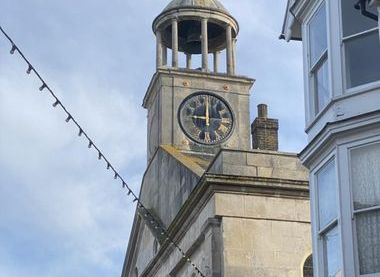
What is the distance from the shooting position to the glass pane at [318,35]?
1638 cm

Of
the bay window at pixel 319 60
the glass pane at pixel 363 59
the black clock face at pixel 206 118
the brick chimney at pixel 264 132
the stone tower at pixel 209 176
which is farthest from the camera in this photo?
the black clock face at pixel 206 118

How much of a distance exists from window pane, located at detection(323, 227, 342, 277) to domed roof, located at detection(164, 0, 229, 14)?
70.7ft

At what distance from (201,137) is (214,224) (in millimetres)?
9816

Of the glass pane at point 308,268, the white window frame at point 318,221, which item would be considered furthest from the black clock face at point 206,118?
the white window frame at point 318,221

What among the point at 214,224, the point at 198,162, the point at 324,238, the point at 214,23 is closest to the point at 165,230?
the point at 198,162

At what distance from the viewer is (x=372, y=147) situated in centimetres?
1465

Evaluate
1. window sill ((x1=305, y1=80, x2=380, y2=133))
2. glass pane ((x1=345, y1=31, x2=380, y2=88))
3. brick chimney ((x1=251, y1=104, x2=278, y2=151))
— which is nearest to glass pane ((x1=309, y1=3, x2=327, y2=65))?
glass pane ((x1=345, y1=31, x2=380, y2=88))

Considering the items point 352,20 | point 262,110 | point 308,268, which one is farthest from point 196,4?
point 352,20

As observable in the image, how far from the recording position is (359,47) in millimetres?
15359

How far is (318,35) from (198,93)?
1875 centimetres

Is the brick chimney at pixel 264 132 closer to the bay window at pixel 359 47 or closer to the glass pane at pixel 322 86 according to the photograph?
the glass pane at pixel 322 86

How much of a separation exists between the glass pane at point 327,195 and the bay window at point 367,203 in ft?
1.62

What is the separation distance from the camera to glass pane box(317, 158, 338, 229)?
49.3 feet

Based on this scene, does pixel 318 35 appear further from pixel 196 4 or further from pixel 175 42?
pixel 196 4
